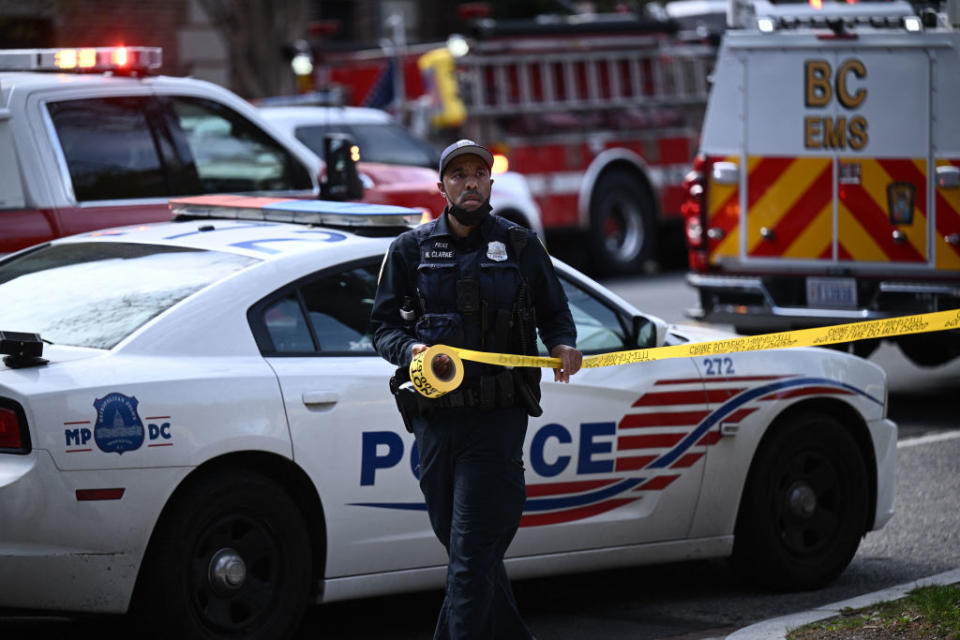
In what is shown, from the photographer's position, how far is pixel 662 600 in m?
6.39

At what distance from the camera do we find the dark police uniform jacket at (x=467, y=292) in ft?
15.6

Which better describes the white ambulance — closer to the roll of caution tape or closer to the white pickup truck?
the white pickup truck

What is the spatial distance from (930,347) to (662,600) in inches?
198

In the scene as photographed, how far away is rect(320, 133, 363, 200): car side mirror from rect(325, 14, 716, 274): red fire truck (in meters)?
8.58

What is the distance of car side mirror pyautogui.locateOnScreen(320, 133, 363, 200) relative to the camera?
842cm

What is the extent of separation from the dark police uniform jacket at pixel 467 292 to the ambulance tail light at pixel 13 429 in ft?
3.49

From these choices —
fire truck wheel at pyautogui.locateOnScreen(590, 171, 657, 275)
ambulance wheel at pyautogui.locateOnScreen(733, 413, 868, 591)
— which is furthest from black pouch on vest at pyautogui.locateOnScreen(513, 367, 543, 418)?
fire truck wheel at pyautogui.locateOnScreen(590, 171, 657, 275)

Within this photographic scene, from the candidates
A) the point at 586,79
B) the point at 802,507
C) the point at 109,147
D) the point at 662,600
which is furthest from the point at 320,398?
the point at 586,79

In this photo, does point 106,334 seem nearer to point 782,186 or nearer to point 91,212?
point 91,212

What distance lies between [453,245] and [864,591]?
261 cm

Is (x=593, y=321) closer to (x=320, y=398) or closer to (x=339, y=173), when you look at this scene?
(x=320, y=398)

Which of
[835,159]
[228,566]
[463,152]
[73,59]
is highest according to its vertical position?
[73,59]

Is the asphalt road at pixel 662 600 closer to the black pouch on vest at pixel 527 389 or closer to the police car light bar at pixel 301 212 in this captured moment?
the black pouch on vest at pixel 527 389

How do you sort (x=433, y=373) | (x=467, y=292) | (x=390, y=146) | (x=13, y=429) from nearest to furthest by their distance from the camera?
(x=433, y=373)
(x=467, y=292)
(x=13, y=429)
(x=390, y=146)
